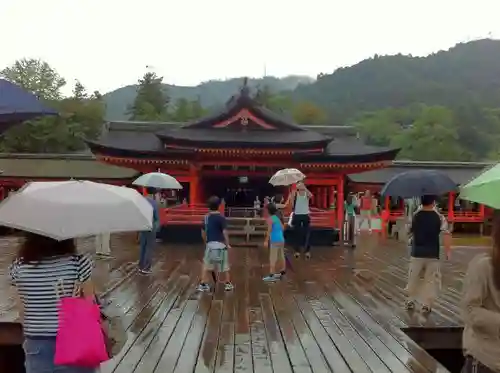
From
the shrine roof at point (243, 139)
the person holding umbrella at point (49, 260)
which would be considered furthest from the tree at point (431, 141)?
the person holding umbrella at point (49, 260)

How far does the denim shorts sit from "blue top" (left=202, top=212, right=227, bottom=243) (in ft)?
16.9

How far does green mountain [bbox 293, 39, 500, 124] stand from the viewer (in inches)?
3103

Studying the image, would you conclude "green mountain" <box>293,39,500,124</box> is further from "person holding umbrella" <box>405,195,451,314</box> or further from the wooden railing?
"person holding umbrella" <box>405,195,451,314</box>

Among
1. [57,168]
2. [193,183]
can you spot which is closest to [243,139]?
[193,183]

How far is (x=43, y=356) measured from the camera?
330cm

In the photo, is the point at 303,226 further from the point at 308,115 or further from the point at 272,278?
the point at 308,115

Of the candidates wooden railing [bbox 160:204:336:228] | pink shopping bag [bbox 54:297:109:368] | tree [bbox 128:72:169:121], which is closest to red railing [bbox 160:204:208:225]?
wooden railing [bbox 160:204:336:228]

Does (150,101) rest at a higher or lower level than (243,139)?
higher

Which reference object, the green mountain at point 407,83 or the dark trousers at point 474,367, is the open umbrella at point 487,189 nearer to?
the dark trousers at point 474,367

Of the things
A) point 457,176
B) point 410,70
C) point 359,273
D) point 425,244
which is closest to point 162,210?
point 359,273

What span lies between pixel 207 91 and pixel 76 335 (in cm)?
11342

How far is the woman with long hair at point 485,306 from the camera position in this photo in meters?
3.10

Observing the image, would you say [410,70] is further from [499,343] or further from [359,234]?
[499,343]

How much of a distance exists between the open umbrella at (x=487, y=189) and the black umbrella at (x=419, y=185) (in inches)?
154
